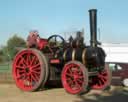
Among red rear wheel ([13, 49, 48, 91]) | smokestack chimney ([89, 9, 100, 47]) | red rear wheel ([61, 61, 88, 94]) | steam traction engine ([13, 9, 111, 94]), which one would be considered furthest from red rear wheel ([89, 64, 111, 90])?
red rear wheel ([13, 49, 48, 91])

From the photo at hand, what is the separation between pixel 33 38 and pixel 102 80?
3238 millimetres

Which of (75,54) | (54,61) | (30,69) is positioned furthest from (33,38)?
(75,54)

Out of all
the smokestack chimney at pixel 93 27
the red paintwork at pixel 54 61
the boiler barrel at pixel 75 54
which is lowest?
the red paintwork at pixel 54 61

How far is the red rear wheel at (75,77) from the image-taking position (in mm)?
12246

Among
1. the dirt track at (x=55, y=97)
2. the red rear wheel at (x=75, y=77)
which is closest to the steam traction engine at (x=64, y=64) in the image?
the red rear wheel at (x=75, y=77)

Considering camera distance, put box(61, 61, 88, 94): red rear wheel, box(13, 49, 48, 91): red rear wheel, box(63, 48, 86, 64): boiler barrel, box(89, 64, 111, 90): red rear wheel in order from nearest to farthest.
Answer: box(61, 61, 88, 94): red rear wheel → box(63, 48, 86, 64): boiler barrel → box(13, 49, 48, 91): red rear wheel → box(89, 64, 111, 90): red rear wheel

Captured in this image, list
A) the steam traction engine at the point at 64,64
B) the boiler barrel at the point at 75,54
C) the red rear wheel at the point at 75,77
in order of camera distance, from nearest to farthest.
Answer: the red rear wheel at the point at 75,77
the steam traction engine at the point at 64,64
the boiler barrel at the point at 75,54

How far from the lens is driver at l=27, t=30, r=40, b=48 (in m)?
14.3

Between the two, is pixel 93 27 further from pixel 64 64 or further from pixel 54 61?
pixel 54 61

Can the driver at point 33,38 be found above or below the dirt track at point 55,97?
above

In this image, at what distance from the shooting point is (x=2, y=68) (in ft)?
102

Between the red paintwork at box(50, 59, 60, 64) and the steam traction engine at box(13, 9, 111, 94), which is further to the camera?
the red paintwork at box(50, 59, 60, 64)

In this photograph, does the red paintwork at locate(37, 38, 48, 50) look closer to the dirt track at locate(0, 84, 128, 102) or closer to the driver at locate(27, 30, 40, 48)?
the driver at locate(27, 30, 40, 48)

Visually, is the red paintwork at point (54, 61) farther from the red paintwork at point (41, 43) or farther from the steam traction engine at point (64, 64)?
the red paintwork at point (41, 43)
